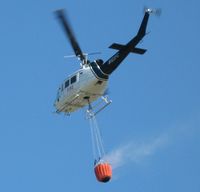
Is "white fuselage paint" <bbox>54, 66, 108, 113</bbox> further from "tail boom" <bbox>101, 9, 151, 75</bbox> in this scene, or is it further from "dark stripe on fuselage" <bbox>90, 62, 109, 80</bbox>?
"tail boom" <bbox>101, 9, 151, 75</bbox>

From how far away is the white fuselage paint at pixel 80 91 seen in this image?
46.2 m

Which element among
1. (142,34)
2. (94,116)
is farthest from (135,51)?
(94,116)

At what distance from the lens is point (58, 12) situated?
158 feet

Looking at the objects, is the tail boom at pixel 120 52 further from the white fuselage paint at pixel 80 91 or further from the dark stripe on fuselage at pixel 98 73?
the white fuselage paint at pixel 80 91

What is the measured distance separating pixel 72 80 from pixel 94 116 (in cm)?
333

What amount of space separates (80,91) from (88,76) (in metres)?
1.16

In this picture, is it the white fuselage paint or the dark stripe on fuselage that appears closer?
the dark stripe on fuselage

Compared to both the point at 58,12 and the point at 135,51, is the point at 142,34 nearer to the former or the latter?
the point at 135,51

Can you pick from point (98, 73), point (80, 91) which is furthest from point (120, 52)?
point (80, 91)

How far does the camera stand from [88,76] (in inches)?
1828

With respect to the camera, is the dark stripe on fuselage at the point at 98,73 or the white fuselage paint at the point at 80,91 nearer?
the dark stripe on fuselage at the point at 98,73

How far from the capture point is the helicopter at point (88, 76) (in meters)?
45.9

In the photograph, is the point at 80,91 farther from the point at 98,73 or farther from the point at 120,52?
the point at 120,52

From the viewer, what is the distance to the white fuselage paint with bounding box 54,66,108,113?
46.2 metres
